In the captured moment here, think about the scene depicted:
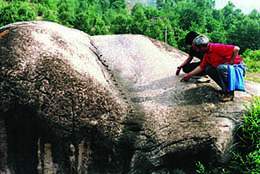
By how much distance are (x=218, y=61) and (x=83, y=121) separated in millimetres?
2526

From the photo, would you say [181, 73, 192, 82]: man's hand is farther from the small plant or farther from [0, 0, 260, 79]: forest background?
[0, 0, 260, 79]: forest background

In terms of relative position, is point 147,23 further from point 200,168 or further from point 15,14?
point 200,168

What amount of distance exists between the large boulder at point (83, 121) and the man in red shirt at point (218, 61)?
340mm

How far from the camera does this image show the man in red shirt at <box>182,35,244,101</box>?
8883 mm

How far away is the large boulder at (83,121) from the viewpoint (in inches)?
326

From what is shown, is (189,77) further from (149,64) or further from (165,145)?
(165,145)

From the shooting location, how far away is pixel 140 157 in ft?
27.8

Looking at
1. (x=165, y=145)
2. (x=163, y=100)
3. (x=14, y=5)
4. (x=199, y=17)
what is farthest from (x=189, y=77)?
(x=199, y=17)

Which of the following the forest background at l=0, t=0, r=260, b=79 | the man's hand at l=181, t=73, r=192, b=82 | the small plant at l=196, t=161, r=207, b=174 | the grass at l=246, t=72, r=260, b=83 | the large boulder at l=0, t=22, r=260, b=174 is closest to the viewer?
the large boulder at l=0, t=22, r=260, b=174

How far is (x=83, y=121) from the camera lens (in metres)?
8.31

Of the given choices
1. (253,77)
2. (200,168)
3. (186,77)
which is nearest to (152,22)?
(253,77)

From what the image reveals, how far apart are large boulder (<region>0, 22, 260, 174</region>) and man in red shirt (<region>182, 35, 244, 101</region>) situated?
34 cm

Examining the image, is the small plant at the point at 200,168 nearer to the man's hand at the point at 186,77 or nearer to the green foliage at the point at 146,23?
the man's hand at the point at 186,77

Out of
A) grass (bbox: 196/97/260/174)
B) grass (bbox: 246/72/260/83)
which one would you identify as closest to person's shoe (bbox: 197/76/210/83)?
grass (bbox: 196/97/260/174)
